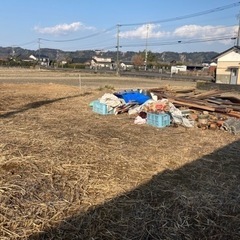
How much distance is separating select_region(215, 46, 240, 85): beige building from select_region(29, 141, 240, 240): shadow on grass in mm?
28596

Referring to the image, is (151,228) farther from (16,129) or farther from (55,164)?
(16,129)

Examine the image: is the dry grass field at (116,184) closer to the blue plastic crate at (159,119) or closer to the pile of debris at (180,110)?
the blue plastic crate at (159,119)

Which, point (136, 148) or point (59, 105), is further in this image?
point (59, 105)

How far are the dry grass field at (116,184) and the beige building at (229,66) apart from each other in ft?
85.3

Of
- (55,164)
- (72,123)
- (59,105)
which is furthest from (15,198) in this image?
(59,105)

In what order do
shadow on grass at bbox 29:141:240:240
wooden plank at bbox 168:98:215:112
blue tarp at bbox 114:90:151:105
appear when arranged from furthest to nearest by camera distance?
blue tarp at bbox 114:90:151:105
wooden plank at bbox 168:98:215:112
shadow on grass at bbox 29:141:240:240

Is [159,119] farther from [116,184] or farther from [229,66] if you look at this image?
[229,66]

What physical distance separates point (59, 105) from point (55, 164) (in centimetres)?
666

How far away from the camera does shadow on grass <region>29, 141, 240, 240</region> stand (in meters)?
2.83

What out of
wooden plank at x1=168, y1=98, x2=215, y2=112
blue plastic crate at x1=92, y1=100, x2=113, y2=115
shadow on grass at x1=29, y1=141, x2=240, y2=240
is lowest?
shadow on grass at x1=29, y1=141, x2=240, y2=240

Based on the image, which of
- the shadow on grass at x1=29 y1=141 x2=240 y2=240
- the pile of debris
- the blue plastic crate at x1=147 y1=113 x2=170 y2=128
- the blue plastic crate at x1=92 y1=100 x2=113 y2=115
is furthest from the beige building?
the shadow on grass at x1=29 y1=141 x2=240 y2=240

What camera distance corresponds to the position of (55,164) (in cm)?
427

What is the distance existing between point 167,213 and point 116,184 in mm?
827

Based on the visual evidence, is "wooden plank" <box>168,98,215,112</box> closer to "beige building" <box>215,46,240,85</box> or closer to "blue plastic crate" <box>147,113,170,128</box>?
"blue plastic crate" <box>147,113,170,128</box>
